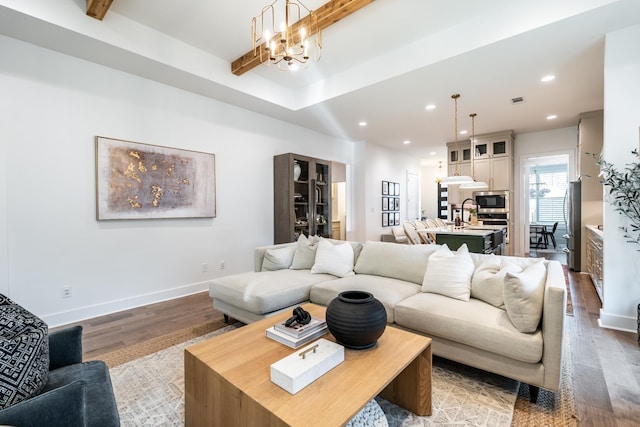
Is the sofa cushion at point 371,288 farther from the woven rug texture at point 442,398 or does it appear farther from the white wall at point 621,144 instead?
the white wall at point 621,144

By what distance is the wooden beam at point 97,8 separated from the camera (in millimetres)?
2648

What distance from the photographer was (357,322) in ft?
4.95

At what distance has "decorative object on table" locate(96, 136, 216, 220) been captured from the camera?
332 cm

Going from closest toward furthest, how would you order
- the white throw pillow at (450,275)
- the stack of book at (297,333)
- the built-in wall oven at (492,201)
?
1. the stack of book at (297,333)
2. the white throw pillow at (450,275)
3. the built-in wall oven at (492,201)

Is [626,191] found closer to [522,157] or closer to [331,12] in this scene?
[331,12]

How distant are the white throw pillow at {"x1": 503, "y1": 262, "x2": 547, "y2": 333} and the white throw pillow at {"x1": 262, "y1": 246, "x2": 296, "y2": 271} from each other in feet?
7.29

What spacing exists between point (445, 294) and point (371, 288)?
598mm

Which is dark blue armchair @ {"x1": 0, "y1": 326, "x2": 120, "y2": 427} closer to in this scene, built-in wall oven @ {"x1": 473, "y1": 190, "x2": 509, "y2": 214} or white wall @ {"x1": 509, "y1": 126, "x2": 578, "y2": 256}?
built-in wall oven @ {"x1": 473, "y1": 190, "x2": 509, "y2": 214}

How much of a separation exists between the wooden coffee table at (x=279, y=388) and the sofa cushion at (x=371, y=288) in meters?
0.61

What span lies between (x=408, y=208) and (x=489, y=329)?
731cm

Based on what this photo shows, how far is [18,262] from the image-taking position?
9.25 feet

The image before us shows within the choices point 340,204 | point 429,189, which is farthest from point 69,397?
point 429,189

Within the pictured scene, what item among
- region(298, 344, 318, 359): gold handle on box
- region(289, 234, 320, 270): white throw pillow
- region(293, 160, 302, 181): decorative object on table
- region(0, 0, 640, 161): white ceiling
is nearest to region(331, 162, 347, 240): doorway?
region(293, 160, 302, 181): decorative object on table

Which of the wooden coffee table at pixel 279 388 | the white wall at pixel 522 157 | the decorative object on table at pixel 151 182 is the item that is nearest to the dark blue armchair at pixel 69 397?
the wooden coffee table at pixel 279 388
